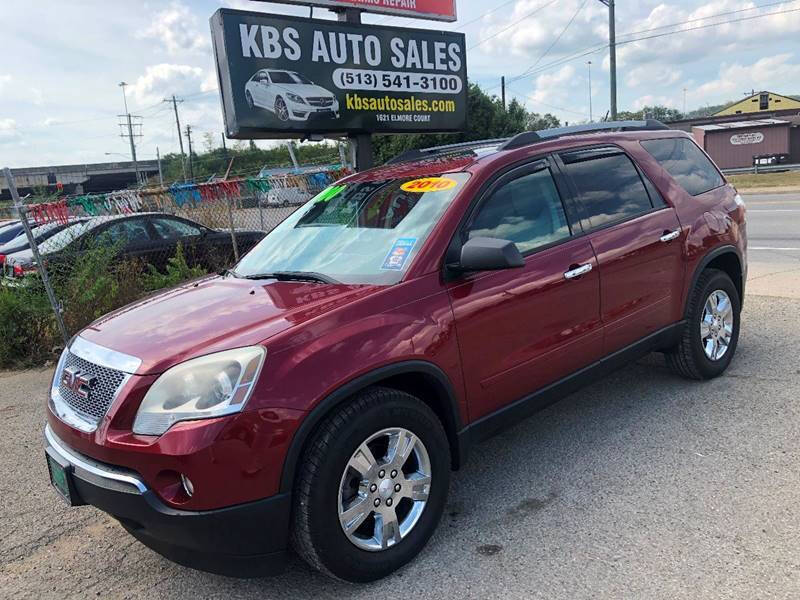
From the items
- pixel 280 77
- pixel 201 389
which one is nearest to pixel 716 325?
pixel 201 389

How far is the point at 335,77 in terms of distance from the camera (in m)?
7.75

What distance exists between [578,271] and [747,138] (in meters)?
45.7

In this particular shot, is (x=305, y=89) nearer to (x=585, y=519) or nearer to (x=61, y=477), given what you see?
(x=61, y=477)

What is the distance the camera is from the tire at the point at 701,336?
177 inches

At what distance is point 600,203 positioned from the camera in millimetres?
3973

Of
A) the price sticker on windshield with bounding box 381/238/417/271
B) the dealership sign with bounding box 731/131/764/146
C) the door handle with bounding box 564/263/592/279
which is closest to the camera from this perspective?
the price sticker on windshield with bounding box 381/238/417/271

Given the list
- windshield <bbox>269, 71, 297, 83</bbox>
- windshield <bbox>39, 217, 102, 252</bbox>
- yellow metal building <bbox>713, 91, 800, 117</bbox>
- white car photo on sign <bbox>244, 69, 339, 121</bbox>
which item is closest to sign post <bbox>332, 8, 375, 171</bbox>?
white car photo on sign <bbox>244, 69, 339, 121</bbox>

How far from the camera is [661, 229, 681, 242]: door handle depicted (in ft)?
13.8

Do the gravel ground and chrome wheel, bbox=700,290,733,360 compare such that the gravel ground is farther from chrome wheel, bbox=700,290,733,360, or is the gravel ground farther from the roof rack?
the roof rack

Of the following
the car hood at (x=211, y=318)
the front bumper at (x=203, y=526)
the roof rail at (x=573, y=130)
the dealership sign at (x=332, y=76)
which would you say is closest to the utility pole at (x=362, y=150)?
the dealership sign at (x=332, y=76)

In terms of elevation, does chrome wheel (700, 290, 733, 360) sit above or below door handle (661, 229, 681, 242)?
below

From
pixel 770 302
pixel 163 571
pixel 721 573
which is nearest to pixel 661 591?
pixel 721 573

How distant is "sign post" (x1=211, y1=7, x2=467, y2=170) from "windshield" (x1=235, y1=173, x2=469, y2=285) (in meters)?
3.59

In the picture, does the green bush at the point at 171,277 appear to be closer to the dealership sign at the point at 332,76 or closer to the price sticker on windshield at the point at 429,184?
the dealership sign at the point at 332,76
